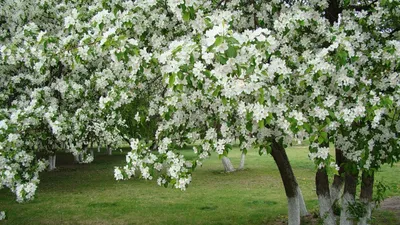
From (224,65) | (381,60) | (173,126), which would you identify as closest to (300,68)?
(381,60)

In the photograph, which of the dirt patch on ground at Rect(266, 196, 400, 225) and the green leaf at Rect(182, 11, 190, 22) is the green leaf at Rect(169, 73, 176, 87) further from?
the dirt patch on ground at Rect(266, 196, 400, 225)

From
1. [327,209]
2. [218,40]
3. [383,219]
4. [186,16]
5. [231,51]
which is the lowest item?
[383,219]

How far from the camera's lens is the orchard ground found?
14.8 m

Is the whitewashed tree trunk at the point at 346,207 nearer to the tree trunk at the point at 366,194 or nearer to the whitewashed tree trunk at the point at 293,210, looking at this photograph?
the tree trunk at the point at 366,194

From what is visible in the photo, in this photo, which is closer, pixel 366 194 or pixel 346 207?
pixel 366 194

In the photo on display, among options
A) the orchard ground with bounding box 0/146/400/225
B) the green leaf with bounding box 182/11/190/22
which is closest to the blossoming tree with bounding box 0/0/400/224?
the green leaf with bounding box 182/11/190/22

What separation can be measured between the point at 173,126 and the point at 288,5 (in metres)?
3.29

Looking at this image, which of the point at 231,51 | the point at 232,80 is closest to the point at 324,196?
the point at 232,80

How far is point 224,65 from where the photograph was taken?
460 cm

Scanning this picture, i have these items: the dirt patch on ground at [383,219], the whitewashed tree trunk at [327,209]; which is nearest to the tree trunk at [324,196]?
the whitewashed tree trunk at [327,209]

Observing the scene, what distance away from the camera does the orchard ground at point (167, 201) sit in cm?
1477

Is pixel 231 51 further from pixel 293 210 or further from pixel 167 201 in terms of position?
pixel 167 201

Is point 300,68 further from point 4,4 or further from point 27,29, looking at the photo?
point 4,4

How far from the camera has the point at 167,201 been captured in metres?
18.5
